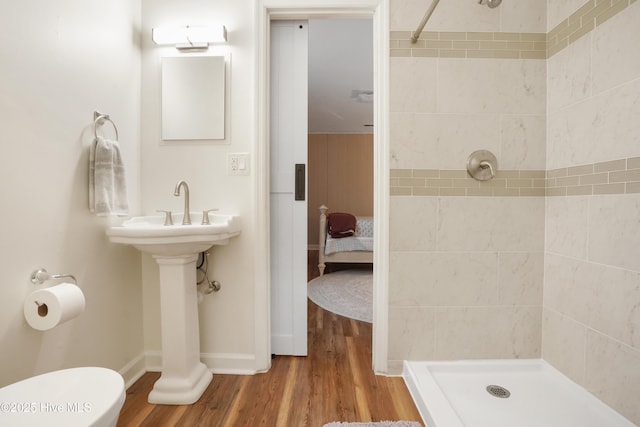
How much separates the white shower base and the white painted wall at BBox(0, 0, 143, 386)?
5.09ft

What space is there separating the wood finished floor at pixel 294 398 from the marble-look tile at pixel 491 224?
832 millimetres

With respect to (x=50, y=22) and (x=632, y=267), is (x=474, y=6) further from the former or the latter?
(x=50, y=22)

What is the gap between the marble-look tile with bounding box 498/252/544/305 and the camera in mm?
1744

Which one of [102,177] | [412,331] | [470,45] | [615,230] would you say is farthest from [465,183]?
[102,177]

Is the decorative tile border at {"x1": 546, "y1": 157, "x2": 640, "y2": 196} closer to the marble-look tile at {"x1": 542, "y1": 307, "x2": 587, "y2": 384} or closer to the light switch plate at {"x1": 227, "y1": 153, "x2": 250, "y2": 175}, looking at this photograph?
the marble-look tile at {"x1": 542, "y1": 307, "x2": 587, "y2": 384}

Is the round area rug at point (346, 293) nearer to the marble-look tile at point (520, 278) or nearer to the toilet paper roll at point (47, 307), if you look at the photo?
the marble-look tile at point (520, 278)

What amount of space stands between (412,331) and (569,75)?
59.9 inches

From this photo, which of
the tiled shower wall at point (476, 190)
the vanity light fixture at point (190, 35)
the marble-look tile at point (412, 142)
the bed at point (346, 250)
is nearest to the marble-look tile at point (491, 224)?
the tiled shower wall at point (476, 190)

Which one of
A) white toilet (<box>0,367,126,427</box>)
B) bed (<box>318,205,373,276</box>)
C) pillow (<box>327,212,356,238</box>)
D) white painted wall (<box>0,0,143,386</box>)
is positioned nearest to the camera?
white toilet (<box>0,367,126,427</box>)

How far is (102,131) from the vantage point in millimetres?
1551

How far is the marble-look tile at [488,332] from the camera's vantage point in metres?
1.76

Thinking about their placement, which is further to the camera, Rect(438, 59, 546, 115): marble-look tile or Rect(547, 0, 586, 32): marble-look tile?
Rect(438, 59, 546, 115): marble-look tile

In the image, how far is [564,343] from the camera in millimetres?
1605

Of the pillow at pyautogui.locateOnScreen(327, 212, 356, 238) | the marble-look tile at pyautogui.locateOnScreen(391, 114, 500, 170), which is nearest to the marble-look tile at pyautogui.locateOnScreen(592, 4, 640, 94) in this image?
the marble-look tile at pyautogui.locateOnScreen(391, 114, 500, 170)
